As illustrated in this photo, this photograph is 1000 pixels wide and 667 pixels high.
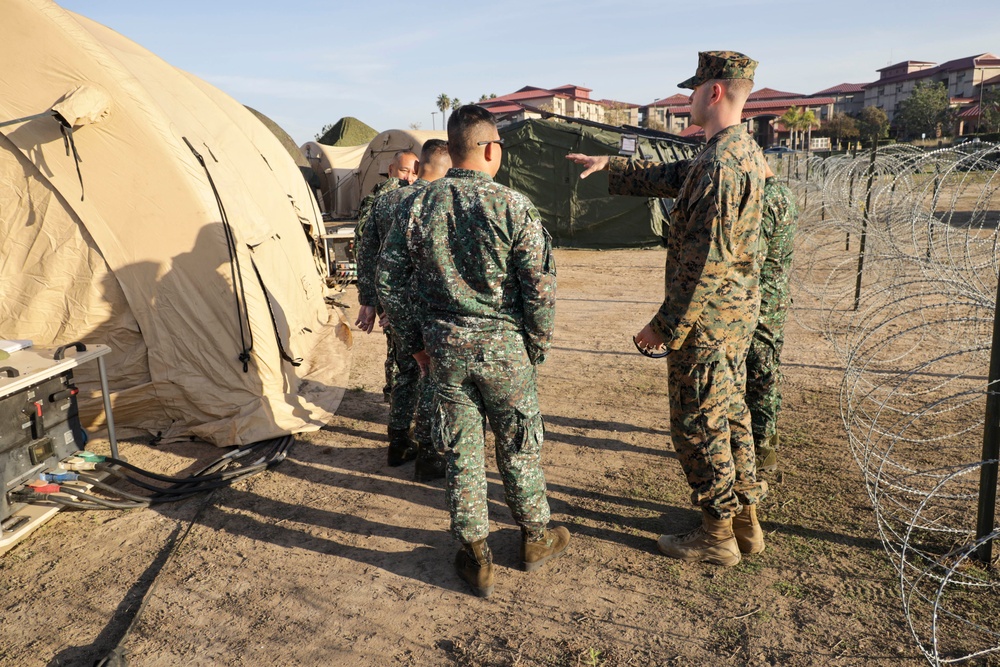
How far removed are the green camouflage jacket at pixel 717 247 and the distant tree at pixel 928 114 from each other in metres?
50.5

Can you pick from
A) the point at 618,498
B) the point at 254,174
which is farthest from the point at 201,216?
the point at 618,498

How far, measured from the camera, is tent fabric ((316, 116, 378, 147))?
84.2 feet

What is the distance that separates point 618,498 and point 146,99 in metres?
4.54

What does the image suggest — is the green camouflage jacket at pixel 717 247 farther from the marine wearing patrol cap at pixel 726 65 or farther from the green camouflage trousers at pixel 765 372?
the green camouflage trousers at pixel 765 372

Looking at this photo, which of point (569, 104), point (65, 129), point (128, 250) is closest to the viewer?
point (65, 129)

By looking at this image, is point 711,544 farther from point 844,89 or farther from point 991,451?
point 844,89

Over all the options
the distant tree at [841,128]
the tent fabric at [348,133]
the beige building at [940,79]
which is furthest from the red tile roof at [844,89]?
the tent fabric at [348,133]

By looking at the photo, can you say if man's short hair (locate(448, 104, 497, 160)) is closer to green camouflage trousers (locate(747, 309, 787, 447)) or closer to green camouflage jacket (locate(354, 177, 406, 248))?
green camouflage jacket (locate(354, 177, 406, 248))

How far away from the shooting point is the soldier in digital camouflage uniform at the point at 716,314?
293 centimetres

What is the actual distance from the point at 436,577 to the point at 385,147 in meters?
15.1

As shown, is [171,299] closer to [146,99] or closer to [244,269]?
[244,269]

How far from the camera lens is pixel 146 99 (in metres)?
5.11

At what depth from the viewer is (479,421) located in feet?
10.0

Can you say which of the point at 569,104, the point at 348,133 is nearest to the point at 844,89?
the point at 569,104
